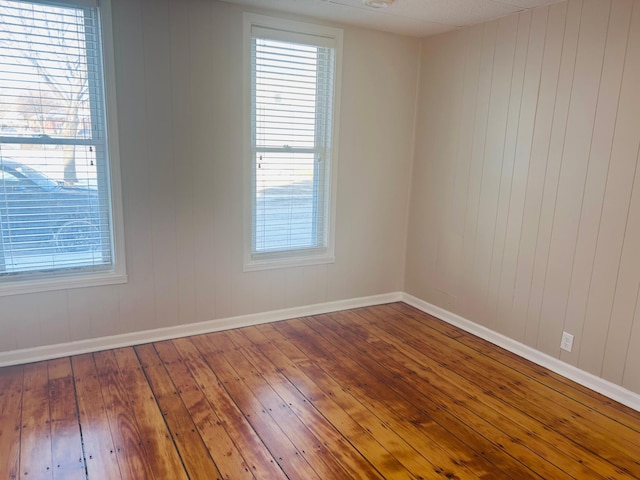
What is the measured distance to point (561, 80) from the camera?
2949mm

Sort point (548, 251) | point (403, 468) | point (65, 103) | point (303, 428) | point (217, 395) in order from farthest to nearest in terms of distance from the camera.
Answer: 1. point (548, 251)
2. point (65, 103)
3. point (217, 395)
4. point (303, 428)
5. point (403, 468)

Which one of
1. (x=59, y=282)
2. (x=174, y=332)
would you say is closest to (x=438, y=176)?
(x=174, y=332)

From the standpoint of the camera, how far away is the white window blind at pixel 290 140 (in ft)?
11.4

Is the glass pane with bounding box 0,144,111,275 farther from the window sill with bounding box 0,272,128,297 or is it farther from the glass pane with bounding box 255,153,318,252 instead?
the glass pane with bounding box 255,153,318,252

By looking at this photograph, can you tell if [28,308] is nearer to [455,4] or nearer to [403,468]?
[403,468]

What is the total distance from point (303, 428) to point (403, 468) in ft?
1.82

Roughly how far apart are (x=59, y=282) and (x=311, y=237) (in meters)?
1.91

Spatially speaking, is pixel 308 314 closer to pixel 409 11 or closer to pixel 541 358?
pixel 541 358

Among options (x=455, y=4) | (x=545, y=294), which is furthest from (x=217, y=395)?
(x=455, y=4)

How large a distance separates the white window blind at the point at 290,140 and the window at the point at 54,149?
1.04m

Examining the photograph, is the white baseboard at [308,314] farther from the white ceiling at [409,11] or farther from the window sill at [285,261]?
the white ceiling at [409,11]

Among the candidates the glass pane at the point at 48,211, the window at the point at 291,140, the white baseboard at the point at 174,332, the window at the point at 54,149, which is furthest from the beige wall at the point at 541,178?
the glass pane at the point at 48,211

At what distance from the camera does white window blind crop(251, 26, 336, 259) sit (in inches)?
137

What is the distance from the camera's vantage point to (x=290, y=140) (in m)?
3.66
